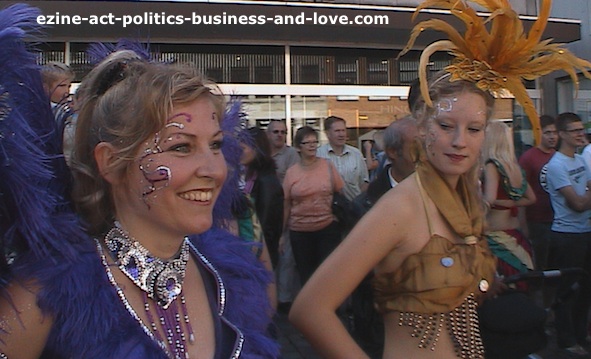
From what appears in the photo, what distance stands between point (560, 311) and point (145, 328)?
4345mm

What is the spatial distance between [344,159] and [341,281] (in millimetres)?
4491

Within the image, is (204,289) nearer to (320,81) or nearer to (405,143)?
(405,143)

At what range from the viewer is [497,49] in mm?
2113

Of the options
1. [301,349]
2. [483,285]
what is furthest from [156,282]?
[301,349]

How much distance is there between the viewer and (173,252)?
57.7 inches

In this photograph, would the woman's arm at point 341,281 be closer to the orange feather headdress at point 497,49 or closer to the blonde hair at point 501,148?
the orange feather headdress at point 497,49

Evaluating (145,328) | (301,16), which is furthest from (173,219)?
(301,16)

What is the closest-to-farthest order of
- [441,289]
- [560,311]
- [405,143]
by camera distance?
[441,289]
[405,143]
[560,311]

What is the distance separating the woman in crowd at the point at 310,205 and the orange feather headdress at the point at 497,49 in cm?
331

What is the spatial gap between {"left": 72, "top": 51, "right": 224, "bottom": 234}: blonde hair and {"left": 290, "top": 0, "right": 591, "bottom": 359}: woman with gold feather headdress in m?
0.69

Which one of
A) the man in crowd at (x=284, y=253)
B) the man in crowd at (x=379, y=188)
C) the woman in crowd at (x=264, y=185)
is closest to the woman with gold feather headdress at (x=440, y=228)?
the man in crowd at (x=379, y=188)

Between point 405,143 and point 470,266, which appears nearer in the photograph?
point 470,266

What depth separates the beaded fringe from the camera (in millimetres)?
1878

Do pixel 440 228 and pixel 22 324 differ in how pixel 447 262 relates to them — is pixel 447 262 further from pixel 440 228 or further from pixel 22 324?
pixel 22 324
